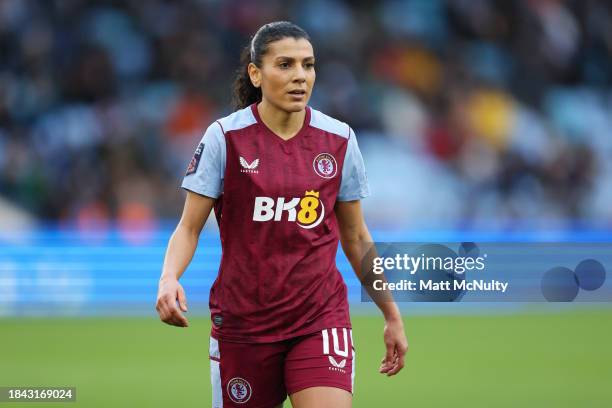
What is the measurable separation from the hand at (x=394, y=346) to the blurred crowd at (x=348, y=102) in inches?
402

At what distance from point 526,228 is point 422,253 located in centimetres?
941

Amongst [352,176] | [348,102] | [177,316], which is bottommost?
[177,316]

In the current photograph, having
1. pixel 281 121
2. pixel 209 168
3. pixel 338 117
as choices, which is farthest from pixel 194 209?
pixel 338 117

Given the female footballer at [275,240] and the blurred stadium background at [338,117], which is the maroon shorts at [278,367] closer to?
the female footballer at [275,240]

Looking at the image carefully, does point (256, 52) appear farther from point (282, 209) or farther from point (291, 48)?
point (282, 209)

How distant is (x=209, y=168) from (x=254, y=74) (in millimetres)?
523

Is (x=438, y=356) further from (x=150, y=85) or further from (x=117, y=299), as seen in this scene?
(x=150, y=85)

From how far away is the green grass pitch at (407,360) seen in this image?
28.2 ft

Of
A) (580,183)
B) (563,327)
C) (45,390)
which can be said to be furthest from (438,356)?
(580,183)

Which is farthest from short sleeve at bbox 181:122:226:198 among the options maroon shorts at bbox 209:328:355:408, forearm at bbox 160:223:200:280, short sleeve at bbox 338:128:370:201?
maroon shorts at bbox 209:328:355:408

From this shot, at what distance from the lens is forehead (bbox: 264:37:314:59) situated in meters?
5.11

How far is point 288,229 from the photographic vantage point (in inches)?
197

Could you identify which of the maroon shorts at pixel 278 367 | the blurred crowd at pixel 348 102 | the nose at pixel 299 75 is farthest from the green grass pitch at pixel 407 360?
the nose at pixel 299 75

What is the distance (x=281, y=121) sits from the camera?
519 cm
